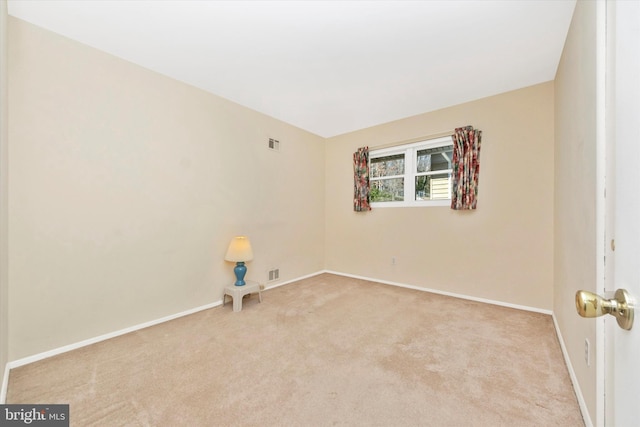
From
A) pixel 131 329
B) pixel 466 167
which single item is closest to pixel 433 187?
pixel 466 167

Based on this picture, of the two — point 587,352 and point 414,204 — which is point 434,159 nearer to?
point 414,204

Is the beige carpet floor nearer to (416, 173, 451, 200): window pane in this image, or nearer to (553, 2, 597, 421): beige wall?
(553, 2, 597, 421): beige wall

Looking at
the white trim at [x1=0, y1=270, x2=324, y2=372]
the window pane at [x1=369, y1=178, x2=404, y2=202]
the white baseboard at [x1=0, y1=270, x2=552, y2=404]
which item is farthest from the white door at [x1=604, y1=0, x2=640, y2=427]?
the window pane at [x1=369, y1=178, x2=404, y2=202]

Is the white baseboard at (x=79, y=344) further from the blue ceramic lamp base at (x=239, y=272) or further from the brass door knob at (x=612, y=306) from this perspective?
the brass door knob at (x=612, y=306)

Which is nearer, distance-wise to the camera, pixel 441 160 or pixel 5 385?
pixel 5 385

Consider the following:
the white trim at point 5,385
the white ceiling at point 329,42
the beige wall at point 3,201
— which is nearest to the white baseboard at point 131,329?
the white trim at point 5,385

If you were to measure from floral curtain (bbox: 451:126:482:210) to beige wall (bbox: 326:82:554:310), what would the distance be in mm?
90

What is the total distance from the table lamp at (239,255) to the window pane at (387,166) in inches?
95.6

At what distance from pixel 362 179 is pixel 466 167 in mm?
1532

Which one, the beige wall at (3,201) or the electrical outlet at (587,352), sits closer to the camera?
the electrical outlet at (587,352)

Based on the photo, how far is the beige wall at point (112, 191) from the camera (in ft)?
6.31

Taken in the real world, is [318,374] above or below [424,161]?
below

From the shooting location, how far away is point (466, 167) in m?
3.20

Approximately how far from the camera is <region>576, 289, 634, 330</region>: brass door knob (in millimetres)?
489
